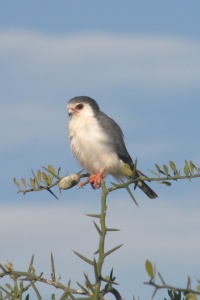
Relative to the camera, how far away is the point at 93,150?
9.88 metres

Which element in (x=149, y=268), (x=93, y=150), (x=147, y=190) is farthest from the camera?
(x=147, y=190)

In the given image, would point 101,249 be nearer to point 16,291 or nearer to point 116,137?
point 16,291

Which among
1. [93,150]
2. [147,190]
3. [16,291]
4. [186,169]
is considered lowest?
[16,291]

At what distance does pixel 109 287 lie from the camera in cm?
320

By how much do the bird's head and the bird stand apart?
25 millimetres

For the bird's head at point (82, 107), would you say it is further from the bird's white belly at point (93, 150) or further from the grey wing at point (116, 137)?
the bird's white belly at point (93, 150)

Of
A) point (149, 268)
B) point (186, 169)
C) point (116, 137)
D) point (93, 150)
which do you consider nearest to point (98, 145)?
point (93, 150)

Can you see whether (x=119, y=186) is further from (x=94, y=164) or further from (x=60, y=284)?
(x=94, y=164)

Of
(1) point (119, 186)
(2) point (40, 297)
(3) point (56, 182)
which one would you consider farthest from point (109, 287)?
(3) point (56, 182)

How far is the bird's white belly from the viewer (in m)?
9.90

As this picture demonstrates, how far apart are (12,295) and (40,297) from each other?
0.27 meters

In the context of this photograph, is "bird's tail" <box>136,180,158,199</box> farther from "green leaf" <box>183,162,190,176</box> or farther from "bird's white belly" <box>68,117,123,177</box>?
"green leaf" <box>183,162,190,176</box>

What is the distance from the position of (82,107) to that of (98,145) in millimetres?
939

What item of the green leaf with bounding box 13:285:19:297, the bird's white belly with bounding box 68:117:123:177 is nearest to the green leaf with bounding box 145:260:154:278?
the green leaf with bounding box 13:285:19:297
